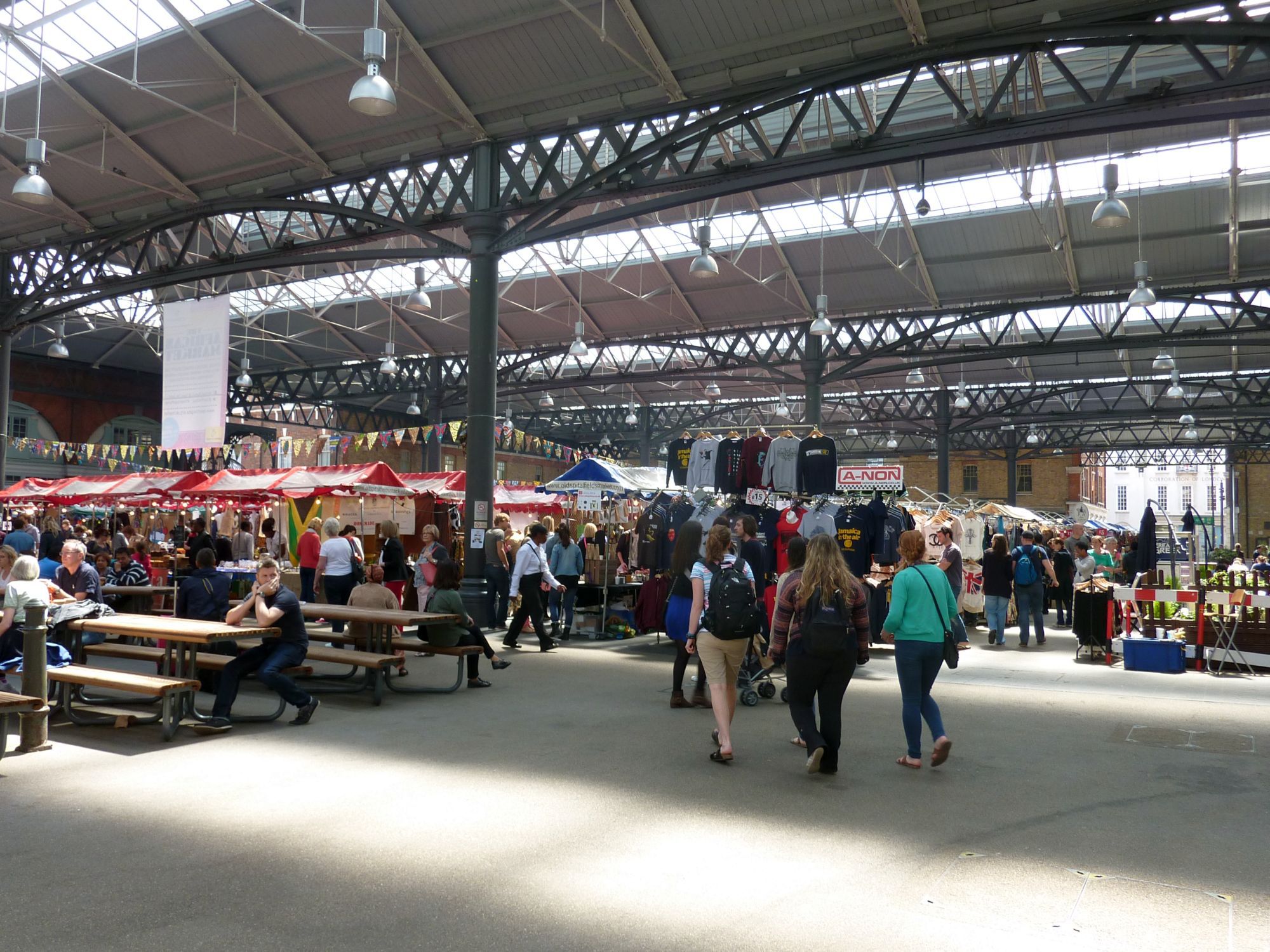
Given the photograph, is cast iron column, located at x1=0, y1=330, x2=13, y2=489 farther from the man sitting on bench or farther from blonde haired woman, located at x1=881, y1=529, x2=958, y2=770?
blonde haired woman, located at x1=881, y1=529, x2=958, y2=770

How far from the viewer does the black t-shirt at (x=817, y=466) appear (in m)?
11.6

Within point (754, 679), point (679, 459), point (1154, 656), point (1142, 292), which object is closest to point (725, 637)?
point (754, 679)

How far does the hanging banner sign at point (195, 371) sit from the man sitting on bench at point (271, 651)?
380 inches

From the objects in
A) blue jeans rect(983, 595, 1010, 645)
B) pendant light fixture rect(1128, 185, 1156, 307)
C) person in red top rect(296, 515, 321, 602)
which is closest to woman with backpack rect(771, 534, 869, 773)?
blue jeans rect(983, 595, 1010, 645)

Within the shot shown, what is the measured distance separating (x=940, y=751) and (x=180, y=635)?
215 inches

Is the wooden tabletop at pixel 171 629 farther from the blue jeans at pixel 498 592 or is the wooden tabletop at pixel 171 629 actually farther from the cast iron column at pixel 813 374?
the cast iron column at pixel 813 374

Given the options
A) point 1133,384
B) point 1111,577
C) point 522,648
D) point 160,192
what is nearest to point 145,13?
point 160,192

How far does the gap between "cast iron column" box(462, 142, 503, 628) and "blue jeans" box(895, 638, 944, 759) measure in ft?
27.2

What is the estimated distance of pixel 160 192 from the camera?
659 inches

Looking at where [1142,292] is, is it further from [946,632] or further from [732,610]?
[732,610]

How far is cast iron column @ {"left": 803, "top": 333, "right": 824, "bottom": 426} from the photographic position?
22.8 meters

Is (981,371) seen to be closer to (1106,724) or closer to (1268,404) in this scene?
(1268,404)

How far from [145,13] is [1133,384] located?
29.2 metres

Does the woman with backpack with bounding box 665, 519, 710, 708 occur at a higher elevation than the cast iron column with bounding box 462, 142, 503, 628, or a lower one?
lower
